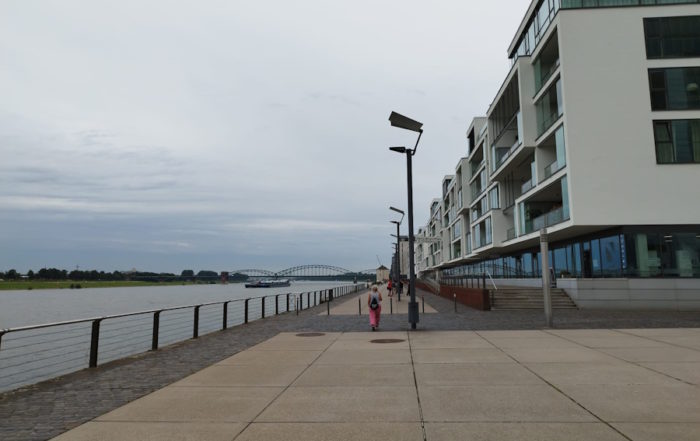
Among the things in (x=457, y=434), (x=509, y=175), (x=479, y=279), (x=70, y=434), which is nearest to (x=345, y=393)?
(x=457, y=434)

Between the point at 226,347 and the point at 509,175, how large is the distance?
112ft

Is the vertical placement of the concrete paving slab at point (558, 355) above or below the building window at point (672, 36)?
below

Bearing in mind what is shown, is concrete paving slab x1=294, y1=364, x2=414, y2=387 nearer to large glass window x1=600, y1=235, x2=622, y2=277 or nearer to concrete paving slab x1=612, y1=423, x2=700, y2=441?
concrete paving slab x1=612, y1=423, x2=700, y2=441

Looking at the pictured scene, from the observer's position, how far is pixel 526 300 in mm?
24484

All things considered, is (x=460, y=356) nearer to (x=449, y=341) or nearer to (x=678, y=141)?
(x=449, y=341)

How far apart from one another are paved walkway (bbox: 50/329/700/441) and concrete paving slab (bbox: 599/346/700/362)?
0.03 metres

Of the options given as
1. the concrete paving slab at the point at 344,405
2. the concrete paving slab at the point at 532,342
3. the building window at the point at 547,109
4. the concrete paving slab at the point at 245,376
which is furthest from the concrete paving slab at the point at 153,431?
the building window at the point at 547,109

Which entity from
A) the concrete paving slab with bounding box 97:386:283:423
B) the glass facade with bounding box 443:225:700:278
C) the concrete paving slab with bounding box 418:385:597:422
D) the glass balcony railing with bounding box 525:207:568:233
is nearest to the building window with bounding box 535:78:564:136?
the glass balcony railing with bounding box 525:207:568:233

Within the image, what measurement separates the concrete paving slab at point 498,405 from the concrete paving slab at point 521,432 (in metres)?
0.19

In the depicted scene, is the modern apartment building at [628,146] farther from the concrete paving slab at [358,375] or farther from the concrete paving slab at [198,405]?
the concrete paving slab at [198,405]

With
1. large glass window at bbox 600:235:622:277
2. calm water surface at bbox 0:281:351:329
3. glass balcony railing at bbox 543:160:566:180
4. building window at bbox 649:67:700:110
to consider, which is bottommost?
calm water surface at bbox 0:281:351:329

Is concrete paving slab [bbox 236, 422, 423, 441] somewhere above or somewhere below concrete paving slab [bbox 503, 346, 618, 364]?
below

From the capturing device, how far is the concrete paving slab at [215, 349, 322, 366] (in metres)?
9.56

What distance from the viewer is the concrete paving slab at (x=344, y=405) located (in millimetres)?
5637
